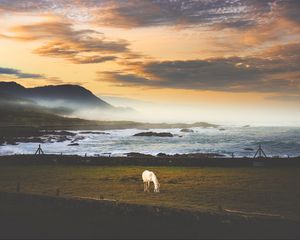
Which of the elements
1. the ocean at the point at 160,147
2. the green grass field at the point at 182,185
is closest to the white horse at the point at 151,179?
the green grass field at the point at 182,185

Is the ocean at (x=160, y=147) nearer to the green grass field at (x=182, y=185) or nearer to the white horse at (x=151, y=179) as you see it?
the green grass field at (x=182, y=185)

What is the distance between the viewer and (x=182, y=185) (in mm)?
25453

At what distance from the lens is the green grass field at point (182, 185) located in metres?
19.0

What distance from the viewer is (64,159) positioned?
131 ft

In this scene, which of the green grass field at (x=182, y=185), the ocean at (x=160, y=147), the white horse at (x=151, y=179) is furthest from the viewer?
the ocean at (x=160, y=147)

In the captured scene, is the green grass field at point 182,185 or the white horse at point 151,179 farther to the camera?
the white horse at point 151,179

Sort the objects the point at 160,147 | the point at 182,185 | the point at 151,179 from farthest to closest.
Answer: the point at 160,147 → the point at 182,185 → the point at 151,179

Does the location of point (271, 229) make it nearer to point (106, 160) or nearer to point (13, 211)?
point (13, 211)

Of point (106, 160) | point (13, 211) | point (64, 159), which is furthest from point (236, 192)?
point (64, 159)

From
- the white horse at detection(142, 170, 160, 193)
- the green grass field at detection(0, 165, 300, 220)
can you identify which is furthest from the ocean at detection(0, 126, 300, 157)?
the white horse at detection(142, 170, 160, 193)

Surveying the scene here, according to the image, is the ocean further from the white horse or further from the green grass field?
the white horse

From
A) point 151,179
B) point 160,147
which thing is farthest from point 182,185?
point 160,147

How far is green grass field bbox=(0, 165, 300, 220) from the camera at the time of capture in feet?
62.5

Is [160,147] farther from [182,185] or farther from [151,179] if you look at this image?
[151,179]
